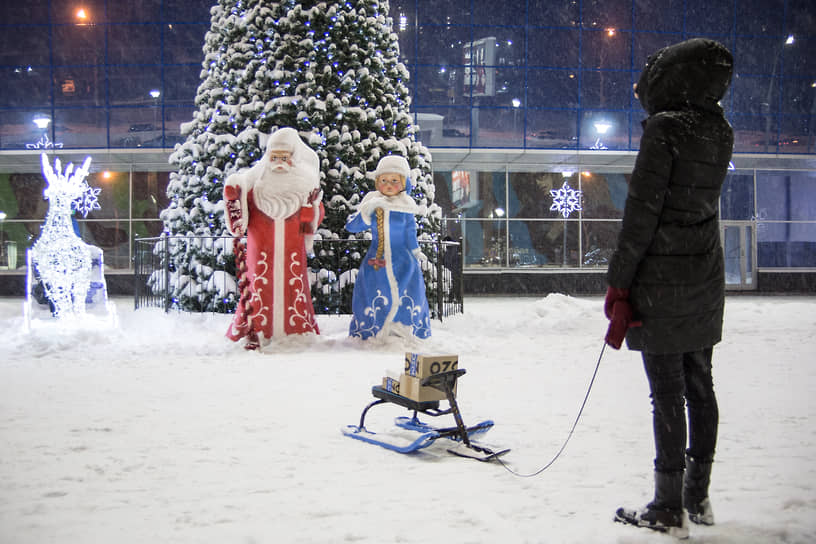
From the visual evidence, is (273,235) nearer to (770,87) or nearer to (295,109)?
(295,109)

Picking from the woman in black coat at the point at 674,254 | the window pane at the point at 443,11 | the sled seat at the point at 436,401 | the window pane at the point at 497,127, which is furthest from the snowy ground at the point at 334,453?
the window pane at the point at 443,11

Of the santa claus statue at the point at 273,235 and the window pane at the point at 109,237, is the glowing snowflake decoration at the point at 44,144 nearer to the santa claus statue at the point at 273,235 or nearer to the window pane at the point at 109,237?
the window pane at the point at 109,237

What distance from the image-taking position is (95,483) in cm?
349

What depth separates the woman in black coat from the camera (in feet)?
9.26

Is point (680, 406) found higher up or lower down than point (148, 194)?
lower down

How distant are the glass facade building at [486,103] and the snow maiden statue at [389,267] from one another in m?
13.3

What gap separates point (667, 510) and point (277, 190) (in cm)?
642

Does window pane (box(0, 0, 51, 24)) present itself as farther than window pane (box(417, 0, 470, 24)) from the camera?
Yes

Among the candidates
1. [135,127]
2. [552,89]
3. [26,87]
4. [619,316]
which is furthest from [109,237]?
[619,316]

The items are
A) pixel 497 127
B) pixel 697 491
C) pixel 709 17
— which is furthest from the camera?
pixel 709 17

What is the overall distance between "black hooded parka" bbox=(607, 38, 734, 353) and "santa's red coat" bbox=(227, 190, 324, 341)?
233 inches

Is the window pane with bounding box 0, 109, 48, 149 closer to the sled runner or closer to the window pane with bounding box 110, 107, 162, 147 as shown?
the window pane with bounding box 110, 107, 162, 147

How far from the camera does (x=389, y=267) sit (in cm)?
837

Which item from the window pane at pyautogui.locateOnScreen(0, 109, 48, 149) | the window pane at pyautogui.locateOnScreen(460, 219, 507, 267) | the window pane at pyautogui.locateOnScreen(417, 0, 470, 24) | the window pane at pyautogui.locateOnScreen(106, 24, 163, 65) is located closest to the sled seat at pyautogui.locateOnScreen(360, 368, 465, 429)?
the window pane at pyautogui.locateOnScreen(460, 219, 507, 267)
